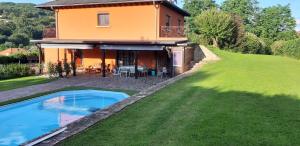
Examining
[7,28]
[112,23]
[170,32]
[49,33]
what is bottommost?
[170,32]

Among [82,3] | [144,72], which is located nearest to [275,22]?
[144,72]

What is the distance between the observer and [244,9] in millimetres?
62625

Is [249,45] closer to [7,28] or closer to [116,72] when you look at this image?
[116,72]

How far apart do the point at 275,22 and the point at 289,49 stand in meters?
30.6

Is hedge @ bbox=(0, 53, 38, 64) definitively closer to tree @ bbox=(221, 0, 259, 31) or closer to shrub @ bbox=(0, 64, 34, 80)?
shrub @ bbox=(0, 64, 34, 80)

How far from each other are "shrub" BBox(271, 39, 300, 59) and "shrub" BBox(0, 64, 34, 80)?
27.3 m

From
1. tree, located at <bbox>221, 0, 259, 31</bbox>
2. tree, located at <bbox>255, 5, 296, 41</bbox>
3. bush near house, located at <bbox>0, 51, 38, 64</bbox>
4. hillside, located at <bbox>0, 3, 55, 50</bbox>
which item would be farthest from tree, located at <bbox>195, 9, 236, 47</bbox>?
hillside, located at <bbox>0, 3, 55, 50</bbox>

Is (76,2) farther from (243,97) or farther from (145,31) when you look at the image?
(243,97)

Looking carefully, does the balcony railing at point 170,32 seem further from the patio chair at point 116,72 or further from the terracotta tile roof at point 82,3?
the patio chair at point 116,72

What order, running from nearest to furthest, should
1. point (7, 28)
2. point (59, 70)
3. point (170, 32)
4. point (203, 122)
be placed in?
point (203, 122), point (59, 70), point (170, 32), point (7, 28)

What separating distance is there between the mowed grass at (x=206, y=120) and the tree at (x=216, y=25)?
79.2ft

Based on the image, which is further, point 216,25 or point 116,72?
point 216,25

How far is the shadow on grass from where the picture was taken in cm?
627

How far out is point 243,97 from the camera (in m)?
10.7
